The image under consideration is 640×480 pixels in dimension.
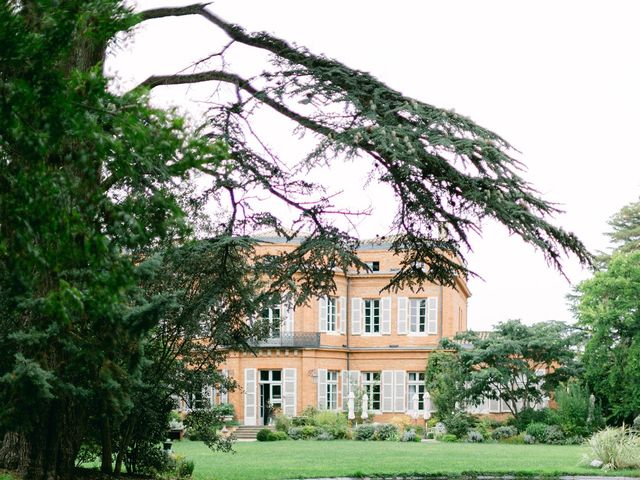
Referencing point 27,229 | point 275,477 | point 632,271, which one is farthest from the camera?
point 632,271

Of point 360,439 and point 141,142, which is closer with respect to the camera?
point 141,142

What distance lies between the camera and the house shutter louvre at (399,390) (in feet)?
125

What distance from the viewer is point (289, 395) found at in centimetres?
3716

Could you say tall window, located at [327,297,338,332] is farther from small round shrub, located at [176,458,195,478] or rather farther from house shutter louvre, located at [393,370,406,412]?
small round shrub, located at [176,458,195,478]

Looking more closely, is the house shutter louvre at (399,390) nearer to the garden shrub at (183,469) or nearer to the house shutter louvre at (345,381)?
the house shutter louvre at (345,381)

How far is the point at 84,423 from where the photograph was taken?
11617 millimetres

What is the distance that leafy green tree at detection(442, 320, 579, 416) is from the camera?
32.2m

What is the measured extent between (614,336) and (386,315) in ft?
34.4

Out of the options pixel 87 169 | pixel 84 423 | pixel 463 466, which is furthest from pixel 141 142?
pixel 463 466

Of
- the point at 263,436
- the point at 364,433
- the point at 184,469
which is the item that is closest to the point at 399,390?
the point at 364,433

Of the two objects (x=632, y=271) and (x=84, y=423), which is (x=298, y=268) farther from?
(x=632, y=271)

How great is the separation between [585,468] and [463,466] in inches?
89.3

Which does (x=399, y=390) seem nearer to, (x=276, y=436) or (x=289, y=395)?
(x=289, y=395)

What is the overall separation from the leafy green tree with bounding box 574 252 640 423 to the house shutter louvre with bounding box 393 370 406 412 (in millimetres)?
8566
